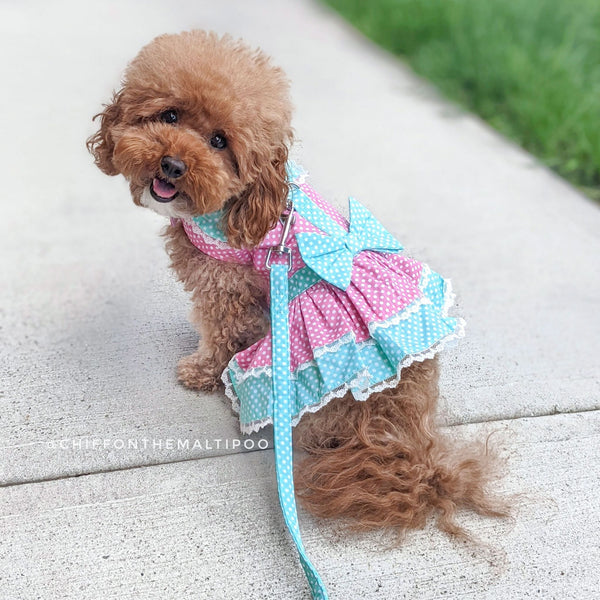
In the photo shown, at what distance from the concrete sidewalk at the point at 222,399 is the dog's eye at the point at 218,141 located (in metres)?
0.44

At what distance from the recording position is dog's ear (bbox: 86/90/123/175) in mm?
2096

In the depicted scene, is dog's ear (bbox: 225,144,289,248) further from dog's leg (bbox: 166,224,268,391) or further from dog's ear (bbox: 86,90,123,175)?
dog's ear (bbox: 86,90,123,175)

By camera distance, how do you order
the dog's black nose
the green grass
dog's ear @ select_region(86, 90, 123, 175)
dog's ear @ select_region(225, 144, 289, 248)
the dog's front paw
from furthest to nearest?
the green grass, the dog's front paw, dog's ear @ select_region(86, 90, 123, 175), dog's ear @ select_region(225, 144, 289, 248), the dog's black nose

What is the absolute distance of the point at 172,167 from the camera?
1891mm

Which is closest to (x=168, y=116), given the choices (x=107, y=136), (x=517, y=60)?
(x=107, y=136)

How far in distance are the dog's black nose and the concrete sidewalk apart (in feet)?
1.87

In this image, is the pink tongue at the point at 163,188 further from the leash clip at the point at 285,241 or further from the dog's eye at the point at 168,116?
the leash clip at the point at 285,241

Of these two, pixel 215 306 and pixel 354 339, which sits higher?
pixel 354 339

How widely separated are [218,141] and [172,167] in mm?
159

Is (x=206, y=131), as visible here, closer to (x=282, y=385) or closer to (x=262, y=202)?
(x=262, y=202)

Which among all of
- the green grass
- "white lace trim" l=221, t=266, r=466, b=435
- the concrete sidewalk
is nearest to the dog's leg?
the concrete sidewalk

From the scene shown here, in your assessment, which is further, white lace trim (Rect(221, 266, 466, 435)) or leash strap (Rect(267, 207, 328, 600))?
white lace trim (Rect(221, 266, 466, 435))

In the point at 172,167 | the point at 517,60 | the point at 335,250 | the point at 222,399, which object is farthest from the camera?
the point at 517,60

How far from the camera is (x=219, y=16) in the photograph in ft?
23.3
